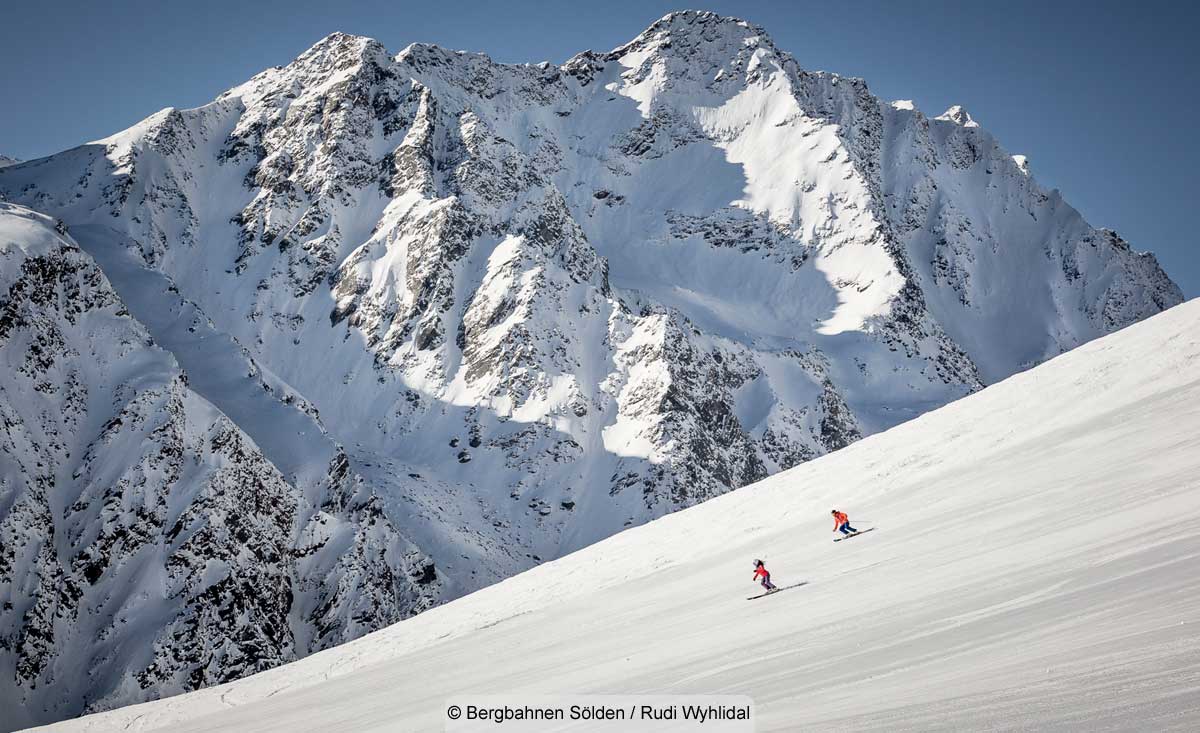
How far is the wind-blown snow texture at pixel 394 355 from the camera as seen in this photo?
70.1m

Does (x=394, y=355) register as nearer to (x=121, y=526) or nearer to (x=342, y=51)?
(x=121, y=526)

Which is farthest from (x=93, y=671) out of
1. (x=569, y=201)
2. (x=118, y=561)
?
(x=569, y=201)

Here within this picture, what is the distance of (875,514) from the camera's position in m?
21.8

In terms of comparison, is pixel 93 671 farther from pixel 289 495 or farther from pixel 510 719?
pixel 510 719

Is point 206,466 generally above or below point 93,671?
above

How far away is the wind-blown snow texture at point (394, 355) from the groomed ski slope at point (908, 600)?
167ft

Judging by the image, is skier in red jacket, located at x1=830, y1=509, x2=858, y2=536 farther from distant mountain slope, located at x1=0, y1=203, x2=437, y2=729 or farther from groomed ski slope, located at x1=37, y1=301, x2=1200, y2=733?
distant mountain slope, located at x1=0, y1=203, x2=437, y2=729

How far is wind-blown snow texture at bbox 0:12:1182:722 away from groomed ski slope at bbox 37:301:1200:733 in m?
50.8

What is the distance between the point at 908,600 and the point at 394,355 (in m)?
127

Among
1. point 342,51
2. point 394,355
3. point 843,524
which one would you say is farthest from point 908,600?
point 342,51

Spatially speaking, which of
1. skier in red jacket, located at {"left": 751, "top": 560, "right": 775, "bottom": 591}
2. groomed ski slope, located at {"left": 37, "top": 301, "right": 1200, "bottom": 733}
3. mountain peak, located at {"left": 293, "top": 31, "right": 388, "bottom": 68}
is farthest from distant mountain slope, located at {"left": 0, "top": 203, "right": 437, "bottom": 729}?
mountain peak, located at {"left": 293, "top": 31, "right": 388, "bottom": 68}

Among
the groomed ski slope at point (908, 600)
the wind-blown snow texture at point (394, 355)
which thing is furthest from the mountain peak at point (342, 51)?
the groomed ski slope at point (908, 600)

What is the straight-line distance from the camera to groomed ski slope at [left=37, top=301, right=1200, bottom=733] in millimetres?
9273

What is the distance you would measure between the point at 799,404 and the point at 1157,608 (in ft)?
477
